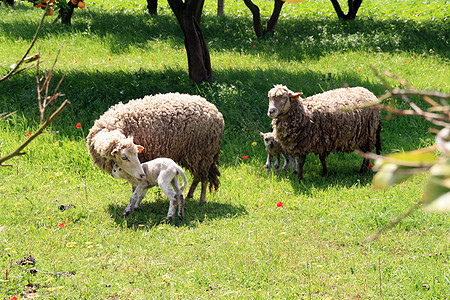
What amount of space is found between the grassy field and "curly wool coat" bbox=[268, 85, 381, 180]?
1.71 feet

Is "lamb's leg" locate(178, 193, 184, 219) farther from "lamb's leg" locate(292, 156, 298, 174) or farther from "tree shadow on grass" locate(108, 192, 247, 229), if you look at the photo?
"lamb's leg" locate(292, 156, 298, 174)

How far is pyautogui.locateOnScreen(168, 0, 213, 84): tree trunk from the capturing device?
9617mm

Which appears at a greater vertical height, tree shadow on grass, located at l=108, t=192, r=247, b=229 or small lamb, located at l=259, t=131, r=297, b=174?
small lamb, located at l=259, t=131, r=297, b=174

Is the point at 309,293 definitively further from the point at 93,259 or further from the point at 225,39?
the point at 225,39

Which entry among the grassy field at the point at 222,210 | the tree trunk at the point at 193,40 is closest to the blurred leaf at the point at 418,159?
the grassy field at the point at 222,210

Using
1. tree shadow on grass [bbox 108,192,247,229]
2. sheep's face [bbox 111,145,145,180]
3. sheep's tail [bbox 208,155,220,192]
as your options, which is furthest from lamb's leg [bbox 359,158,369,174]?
sheep's face [bbox 111,145,145,180]

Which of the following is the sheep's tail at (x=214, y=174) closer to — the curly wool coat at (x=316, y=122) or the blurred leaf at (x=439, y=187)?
the curly wool coat at (x=316, y=122)

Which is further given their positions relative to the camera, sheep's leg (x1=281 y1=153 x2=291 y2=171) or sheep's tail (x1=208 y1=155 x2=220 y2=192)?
sheep's leg (x1=281 y1=153 x2=291 y2=171)

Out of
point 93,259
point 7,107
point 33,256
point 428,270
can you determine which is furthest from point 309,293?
point 7,107

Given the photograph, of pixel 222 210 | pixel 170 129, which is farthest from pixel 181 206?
pixel 170 129

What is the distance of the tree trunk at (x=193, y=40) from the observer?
962 centimetres

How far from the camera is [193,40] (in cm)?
978

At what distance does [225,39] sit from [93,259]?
35.6 feet

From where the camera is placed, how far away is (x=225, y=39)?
1442 cm
